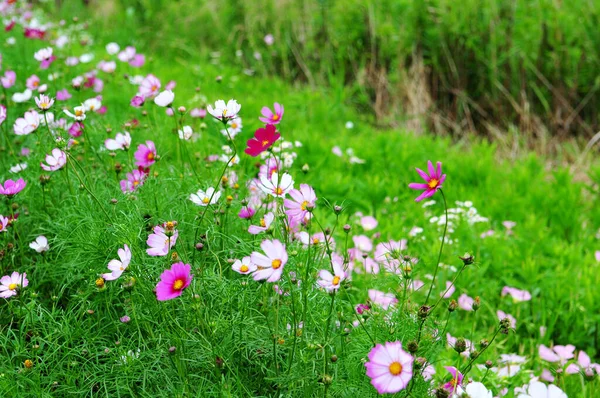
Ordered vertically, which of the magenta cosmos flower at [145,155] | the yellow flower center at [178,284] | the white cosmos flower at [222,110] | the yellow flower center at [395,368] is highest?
the white cosmos flower at [222,110]

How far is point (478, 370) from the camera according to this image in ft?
6.22

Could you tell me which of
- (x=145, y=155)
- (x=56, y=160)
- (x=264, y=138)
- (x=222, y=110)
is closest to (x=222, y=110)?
(x=222, y=110)

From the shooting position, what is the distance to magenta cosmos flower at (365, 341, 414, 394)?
3.52 feet

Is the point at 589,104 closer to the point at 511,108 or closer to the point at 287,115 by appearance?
the point at 511,108

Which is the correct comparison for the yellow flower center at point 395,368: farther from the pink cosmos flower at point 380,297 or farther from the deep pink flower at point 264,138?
the pink cosmos flower at point 380,297

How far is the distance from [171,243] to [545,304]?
161 cm

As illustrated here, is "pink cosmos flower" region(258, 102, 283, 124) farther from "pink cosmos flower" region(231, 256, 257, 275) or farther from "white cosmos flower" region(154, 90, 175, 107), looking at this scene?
"pink cosmos flower" region(231, 256, 257, 275)

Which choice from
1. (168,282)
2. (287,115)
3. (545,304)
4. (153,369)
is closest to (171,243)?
(168,282)

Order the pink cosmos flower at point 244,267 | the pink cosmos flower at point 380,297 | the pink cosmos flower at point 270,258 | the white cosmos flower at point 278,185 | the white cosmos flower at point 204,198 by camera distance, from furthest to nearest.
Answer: the pink cosmos flower at point 380,297 → the white cosmos flower at point 204,198 → the white cosmos flower at point 278,185 → the pink cosmos flower at point 244,267 → the pink cosmos flower at point 270,258

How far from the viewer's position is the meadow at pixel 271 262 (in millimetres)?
1333

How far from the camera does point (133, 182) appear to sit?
1842mm

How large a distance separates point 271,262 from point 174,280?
0.68 feet

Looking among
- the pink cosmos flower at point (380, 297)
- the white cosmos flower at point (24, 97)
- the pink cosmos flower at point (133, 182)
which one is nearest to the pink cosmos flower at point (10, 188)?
the pink cosmos flower at point (133, 182)

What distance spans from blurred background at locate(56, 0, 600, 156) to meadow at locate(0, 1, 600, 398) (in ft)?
1.64
